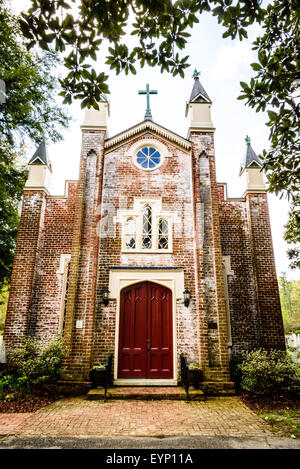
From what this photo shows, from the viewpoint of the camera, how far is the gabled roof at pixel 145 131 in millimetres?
10430

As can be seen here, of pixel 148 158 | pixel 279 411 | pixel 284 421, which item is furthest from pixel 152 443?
pixel 148 158

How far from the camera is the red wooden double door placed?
8562 millimetres

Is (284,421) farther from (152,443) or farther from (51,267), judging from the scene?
(51,267)

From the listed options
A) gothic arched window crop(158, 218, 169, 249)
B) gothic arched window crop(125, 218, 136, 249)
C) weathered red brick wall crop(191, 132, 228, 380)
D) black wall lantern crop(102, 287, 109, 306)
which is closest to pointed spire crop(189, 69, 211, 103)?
weathered red brick wall crop(191, 132, 228, 380)

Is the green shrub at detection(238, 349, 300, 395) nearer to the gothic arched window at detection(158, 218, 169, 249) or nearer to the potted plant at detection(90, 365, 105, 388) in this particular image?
the potted plant at detection(90, 365, 105, 388)

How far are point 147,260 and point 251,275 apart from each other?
386 centimetres

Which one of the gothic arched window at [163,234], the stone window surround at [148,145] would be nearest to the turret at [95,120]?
the stone window surround at [148,145]

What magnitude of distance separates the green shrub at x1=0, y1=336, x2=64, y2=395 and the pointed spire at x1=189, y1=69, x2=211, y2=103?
9.78 m

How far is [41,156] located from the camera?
11133mm

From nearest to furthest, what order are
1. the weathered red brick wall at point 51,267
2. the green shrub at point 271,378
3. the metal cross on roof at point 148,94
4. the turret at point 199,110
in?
the green shrub at point 271,378 → the weathered red brick wall at point 51,267 → the turret at point 199,110 → the metal cross on roof at point 148,94

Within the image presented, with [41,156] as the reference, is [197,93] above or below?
above

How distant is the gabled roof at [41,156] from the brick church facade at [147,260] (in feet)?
0.18

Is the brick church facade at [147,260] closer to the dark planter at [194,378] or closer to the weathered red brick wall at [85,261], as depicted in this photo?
the weathered red brick wall at [85,261]
